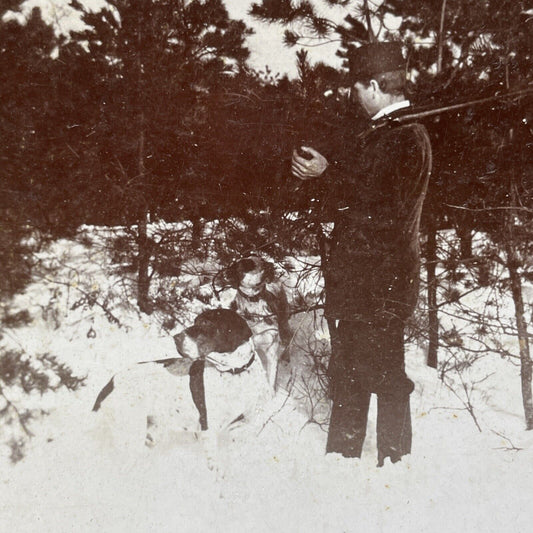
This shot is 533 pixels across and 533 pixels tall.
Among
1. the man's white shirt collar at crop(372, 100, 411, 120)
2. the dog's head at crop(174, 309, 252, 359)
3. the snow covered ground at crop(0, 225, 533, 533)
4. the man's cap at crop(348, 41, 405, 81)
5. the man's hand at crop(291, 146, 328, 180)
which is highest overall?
the man's cap at crop(348, 41, 405, 81)

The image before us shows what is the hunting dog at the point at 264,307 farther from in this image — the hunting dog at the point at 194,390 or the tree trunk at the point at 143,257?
the tree trunk at the point at 143,257

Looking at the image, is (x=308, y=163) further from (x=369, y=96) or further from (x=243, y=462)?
(x=243, y=462)

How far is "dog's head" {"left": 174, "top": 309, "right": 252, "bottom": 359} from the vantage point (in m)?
1.92

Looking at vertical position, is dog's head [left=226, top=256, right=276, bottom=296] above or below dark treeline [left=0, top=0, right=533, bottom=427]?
below

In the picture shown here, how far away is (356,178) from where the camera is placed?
73.9 inches

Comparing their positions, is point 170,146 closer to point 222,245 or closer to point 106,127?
point 106,127

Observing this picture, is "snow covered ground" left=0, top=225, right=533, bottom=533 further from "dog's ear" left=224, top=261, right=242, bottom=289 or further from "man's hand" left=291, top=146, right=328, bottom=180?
"man's hand" left=291, top=146, right=328, bottom=180

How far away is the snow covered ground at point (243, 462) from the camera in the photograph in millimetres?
1896

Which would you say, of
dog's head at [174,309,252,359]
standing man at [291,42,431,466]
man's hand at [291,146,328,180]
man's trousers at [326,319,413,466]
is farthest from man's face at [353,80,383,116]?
dog's head at [174,309,252,359]

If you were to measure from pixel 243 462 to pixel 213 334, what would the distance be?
47 centimetres

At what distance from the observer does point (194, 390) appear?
192cm

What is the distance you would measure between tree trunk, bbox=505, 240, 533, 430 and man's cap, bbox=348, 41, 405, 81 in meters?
0.74

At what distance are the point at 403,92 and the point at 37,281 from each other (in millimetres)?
1441

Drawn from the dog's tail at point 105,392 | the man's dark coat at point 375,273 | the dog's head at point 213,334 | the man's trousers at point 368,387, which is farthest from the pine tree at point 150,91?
the man's trousers at point 368,387
